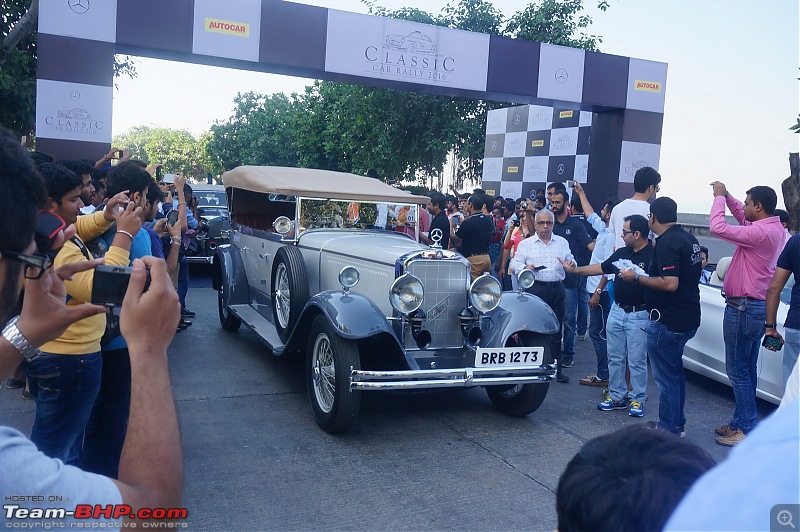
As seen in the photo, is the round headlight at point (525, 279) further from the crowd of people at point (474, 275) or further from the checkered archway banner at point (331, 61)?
the checkered archway banner at point (331, 61)

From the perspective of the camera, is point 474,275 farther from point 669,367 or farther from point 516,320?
point 669,367

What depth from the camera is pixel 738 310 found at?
4.52 m

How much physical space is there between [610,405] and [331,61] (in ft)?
20.0

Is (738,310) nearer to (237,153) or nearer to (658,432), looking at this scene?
(658,432)

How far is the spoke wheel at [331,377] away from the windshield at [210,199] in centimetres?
908

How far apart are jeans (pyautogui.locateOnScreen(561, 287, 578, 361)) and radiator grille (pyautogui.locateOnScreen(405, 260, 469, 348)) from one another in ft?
6.21

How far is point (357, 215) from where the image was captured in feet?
21.3

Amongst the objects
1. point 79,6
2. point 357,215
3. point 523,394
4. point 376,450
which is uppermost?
point 79,6

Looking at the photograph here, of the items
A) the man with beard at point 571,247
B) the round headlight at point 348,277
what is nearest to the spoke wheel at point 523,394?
the round headlight at point 348,277

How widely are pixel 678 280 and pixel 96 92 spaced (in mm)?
7130

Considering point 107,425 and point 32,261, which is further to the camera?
point 107,425

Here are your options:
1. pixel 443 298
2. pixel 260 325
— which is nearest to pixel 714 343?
pixel 443 298

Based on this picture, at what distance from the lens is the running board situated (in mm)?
5579

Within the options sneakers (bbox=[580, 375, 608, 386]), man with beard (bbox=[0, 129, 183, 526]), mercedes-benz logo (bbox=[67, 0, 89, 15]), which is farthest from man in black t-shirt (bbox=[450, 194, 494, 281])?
man with beard (bbox=[0, 129, 183, 526])
